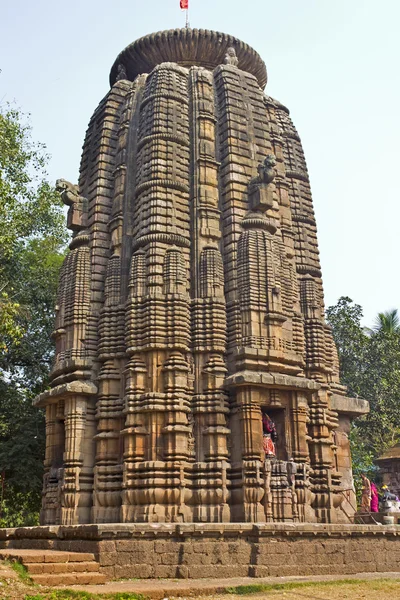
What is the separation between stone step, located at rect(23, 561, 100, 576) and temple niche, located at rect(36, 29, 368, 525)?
2937 millimetres

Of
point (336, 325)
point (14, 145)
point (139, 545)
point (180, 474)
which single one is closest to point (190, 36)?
point (14, 145)

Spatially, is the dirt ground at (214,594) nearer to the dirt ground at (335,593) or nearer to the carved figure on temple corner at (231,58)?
the dirt ground at (335,593)

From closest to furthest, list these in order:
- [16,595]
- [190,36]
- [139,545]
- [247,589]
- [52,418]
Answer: [16,595] → [247,589] → [139,545] → [52,418] → [190,36]

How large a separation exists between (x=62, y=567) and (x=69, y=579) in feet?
1.61

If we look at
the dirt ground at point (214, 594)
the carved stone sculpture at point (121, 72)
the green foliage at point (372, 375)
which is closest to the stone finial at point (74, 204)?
the carved stone sculpture at point (121, 72)

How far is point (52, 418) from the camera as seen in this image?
674 inches

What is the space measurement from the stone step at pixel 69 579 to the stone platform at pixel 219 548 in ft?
2.00

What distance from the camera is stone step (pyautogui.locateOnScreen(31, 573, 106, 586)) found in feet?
32.0

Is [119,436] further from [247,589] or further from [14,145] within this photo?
[14,145]

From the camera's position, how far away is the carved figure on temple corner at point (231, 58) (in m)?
19.9

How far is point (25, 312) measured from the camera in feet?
78.2

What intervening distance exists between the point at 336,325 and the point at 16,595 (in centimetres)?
2794

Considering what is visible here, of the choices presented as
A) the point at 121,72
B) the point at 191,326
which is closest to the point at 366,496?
the point at 191,326

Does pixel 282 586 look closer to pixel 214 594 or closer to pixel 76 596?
pixel 214 594
